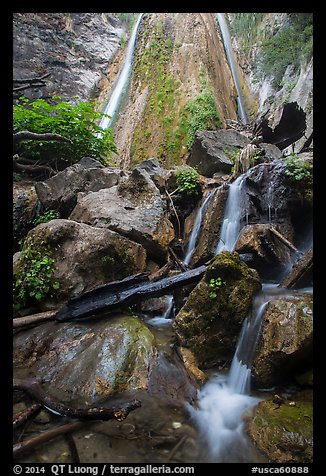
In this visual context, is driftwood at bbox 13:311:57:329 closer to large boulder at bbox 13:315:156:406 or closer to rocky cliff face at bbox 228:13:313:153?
large boulder at bbox 13:315:156:406

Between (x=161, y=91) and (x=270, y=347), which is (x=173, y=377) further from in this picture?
(x=161, y=91)

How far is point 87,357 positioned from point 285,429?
2.23 meters

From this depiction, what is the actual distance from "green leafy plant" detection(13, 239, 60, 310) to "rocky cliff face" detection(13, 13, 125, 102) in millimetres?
14241

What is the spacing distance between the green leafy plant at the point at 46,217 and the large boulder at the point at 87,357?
3089 millimetres

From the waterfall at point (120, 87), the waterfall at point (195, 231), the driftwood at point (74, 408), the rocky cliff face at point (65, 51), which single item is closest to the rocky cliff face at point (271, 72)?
the waterfall at point (195, 231)

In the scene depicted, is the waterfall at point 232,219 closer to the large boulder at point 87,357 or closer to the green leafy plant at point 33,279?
the large boulder at point 87,357

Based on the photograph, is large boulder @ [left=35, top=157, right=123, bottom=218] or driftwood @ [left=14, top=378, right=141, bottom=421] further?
large boulder @ [left=35, top=157, right=123, bottom=218]

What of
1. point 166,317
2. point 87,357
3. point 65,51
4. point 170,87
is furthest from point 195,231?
point 65,51

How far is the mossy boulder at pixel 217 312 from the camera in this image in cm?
369

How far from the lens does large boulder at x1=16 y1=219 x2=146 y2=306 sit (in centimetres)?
434

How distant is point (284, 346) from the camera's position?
10.1 feet

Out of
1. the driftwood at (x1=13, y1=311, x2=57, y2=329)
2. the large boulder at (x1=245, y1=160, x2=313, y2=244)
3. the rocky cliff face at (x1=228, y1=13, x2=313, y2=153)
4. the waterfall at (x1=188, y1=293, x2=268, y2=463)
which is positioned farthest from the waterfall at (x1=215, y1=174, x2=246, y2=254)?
the rocky cliff face at (x1=228, y1=13, x2=313, y2=153)

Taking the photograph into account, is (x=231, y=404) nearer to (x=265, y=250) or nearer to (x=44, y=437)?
(x=44, y=437)

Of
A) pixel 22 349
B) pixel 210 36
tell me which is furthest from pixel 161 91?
pixel 22 349
